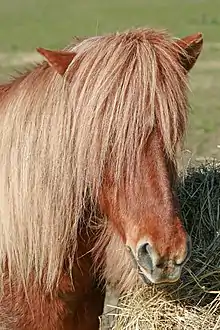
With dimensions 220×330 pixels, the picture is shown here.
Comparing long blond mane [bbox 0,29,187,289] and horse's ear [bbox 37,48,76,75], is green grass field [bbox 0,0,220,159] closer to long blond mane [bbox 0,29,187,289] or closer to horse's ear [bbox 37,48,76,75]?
long blond mane [bbox 0,29,187,289]

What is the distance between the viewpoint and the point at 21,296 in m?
3.07

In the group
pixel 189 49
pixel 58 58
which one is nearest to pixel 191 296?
pixel 189 49

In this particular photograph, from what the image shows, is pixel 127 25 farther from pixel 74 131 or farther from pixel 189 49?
pixel 74 131

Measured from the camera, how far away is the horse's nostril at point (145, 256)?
2.61m

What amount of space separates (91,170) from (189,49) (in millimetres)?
620

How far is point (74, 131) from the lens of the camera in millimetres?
2807

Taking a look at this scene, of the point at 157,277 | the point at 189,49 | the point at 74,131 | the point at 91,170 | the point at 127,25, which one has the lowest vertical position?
the point at 127,25

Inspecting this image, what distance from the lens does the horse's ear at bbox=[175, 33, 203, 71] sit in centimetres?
290

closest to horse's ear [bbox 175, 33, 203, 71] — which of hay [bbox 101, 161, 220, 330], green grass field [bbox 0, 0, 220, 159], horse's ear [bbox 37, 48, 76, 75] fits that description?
horse's ear [bbox 37, 48, 76, 75]

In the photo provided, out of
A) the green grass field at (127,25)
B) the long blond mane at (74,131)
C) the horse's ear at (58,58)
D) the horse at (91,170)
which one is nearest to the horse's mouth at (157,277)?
the horse at (91,170)

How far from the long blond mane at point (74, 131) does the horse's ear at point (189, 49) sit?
5 cm

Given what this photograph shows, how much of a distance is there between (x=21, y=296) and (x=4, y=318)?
0.12 m

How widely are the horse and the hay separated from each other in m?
0.10

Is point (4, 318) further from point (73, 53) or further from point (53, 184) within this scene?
point (73, 53)
